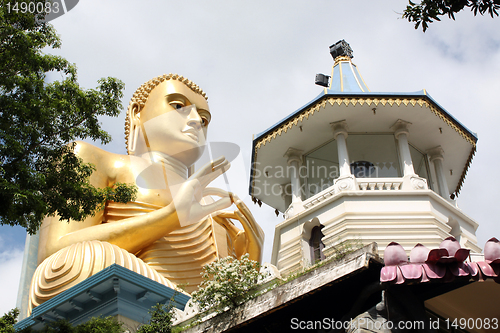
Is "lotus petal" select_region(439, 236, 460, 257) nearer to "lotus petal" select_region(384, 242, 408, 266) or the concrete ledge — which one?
"lotus petal" select_region(384, 242, 408, 266)

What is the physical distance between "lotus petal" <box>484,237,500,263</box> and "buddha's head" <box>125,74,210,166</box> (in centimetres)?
866

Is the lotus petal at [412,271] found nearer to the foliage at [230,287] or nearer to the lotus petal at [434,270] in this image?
the lotus petal at [434,270]

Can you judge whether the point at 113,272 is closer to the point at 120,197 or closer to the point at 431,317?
the point at 120,197

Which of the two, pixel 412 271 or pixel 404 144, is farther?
pixel 404 144

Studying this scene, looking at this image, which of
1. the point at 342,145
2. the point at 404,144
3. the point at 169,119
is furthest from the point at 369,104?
the point at 169,119

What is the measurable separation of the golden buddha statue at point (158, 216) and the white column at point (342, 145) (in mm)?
2221

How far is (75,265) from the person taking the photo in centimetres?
1064

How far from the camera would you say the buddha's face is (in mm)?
13984

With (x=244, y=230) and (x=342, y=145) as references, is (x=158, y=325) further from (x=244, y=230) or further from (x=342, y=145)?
(x=342, y=145)

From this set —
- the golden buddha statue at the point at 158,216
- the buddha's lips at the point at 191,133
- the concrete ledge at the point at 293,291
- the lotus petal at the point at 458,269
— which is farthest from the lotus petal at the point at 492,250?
the buddha's lips at the point at 191,133

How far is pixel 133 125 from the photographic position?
14.6 metres

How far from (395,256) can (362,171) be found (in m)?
8.50

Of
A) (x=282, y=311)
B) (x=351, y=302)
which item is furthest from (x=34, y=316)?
(x=351, y=302)

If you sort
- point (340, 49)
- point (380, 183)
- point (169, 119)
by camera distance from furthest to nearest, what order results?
1. point (340, 49)
2. point (169, 119)
3. point (380, 183)
